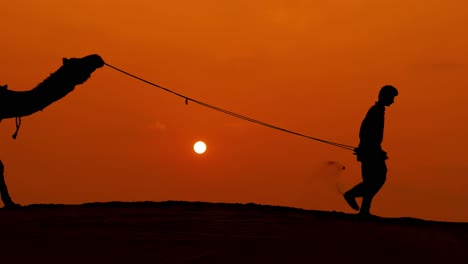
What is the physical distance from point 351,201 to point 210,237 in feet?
16.0

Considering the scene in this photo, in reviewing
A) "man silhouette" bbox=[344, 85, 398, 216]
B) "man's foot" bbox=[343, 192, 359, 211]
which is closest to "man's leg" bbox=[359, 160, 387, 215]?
"man silhouette" bbox=[344, 85, 398, 216]

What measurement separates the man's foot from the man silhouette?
0.29 m

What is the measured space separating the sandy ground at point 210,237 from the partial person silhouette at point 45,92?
5.65ft

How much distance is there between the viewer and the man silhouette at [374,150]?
13586 millimetres

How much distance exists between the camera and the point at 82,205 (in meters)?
14.1

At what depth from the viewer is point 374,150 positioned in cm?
1360

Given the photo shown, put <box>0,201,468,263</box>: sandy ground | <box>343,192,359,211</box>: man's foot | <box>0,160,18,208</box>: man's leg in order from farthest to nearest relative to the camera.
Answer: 1. <box>343,192,359,211</box>: man's foot
2. <box>0,160,18,208</box>: man's leg
3. <box>0,201,468,263</box>: sandy ground

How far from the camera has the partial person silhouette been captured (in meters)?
13.0

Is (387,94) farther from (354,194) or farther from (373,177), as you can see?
(354,194)

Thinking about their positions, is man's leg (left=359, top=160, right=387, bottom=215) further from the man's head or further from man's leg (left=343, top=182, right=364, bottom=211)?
the man's head

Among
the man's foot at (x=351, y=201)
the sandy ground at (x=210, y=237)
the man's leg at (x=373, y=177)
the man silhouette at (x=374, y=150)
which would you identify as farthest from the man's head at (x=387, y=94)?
the sandy ground at (x=210, y=237)

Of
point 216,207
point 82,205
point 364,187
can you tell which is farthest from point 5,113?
point 364,187

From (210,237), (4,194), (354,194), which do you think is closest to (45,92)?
(4,194)

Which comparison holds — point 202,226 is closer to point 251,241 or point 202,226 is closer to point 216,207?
point 251,241
